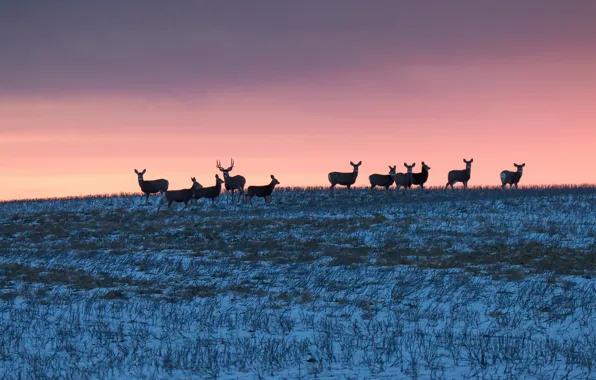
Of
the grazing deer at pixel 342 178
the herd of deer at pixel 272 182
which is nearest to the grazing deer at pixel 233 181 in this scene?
the herd of deer at pixel 272 182

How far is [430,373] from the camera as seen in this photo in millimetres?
9422

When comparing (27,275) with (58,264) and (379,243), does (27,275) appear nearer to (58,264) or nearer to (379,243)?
(58,264)

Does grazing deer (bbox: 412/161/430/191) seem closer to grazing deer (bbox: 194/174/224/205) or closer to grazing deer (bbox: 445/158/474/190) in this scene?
grazing deer (bbox: 445/158/474/190)

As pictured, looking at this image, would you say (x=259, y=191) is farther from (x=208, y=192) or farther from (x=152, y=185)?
(x=152, y=185)

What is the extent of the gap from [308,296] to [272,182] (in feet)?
82.0

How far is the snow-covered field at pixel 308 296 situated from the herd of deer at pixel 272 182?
577 centimetres

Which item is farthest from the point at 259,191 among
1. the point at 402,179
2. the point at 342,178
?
the point at 402,179

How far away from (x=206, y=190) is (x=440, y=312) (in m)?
25.4

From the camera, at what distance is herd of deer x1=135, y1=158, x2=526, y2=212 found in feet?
125

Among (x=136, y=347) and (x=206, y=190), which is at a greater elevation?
(x=206, y=190)

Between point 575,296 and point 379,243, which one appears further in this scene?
point 379,243

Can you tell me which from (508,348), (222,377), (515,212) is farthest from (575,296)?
(515,212)

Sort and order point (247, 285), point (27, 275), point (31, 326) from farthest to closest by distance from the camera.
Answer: point (27, 275) → point (247, 285) → point (31, 326)

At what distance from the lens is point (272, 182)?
40219 millimetres
